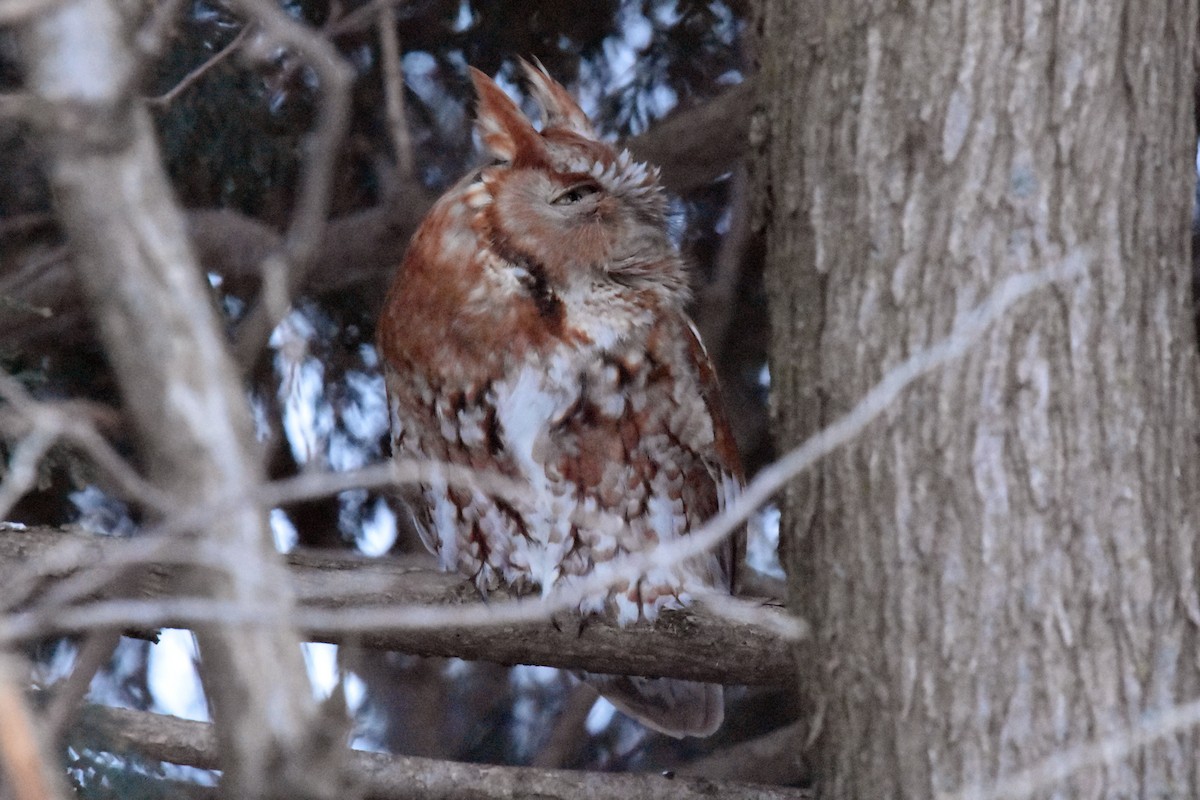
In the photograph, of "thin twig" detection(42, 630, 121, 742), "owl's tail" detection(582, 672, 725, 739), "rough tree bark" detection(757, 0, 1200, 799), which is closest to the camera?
"thin twig" detection(42, 630, 121, 742)

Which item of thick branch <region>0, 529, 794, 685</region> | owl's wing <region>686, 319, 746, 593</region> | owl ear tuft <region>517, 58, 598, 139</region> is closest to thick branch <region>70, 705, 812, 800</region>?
thick branch <region>0, 529, 794, 685</region>

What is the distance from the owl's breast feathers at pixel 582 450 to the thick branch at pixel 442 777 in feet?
1.11

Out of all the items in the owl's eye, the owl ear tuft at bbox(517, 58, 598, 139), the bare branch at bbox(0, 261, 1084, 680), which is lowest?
the bare branch at bbox(0, 261, 1084, 680)

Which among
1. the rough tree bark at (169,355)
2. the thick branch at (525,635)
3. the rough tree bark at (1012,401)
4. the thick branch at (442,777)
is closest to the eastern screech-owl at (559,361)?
the thick branch at (525,635)

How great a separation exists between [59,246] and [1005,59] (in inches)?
78.7

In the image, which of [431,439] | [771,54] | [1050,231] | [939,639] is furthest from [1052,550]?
[431,439]

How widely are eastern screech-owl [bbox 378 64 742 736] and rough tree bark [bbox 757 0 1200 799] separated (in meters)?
0.81

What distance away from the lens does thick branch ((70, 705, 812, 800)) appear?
2.27 meters

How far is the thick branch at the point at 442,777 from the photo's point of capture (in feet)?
7.45

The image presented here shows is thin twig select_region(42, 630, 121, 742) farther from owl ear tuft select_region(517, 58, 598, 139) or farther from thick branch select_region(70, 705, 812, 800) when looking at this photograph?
owl ear tuft select_region(517, 58, 598, 139)

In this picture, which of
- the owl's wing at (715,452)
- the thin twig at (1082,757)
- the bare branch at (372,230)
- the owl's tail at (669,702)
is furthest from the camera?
the owl's tail at (669,702)

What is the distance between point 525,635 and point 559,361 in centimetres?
47

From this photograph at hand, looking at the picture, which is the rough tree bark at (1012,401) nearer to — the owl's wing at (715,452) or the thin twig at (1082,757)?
the thin twig at (1082,757)

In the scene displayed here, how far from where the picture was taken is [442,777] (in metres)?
2.32
